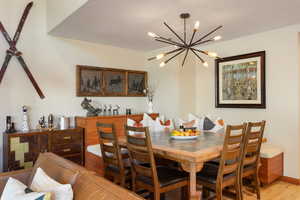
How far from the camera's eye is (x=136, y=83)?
516 cm

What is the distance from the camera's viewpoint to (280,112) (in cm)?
354

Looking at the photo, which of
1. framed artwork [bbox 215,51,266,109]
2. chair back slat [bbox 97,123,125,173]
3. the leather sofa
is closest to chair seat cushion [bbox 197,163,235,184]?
chair back slat [bbox 97,123,125,173]

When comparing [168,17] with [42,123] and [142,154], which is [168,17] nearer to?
[142,154]

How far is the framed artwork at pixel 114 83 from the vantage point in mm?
4653

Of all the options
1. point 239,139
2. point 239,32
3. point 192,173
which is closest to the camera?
point 192,173

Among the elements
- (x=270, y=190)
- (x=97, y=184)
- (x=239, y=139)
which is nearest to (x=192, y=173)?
(x=239, y=139)

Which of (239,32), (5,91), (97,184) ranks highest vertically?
(239,32)

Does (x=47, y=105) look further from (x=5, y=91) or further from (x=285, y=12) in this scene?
(x=285, y=12)

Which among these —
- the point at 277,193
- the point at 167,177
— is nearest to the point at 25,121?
the point at 167,177

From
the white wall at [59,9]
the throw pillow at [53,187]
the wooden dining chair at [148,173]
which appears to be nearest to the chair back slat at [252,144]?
the wooden dining chair at [148,173]

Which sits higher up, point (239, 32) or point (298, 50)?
point (239, 32)

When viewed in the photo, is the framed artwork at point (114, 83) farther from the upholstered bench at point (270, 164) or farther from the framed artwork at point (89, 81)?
the upholstered bench at point (270, 164)

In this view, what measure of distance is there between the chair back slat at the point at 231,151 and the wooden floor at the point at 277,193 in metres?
0.94

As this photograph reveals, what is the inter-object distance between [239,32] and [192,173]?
9.18ft
